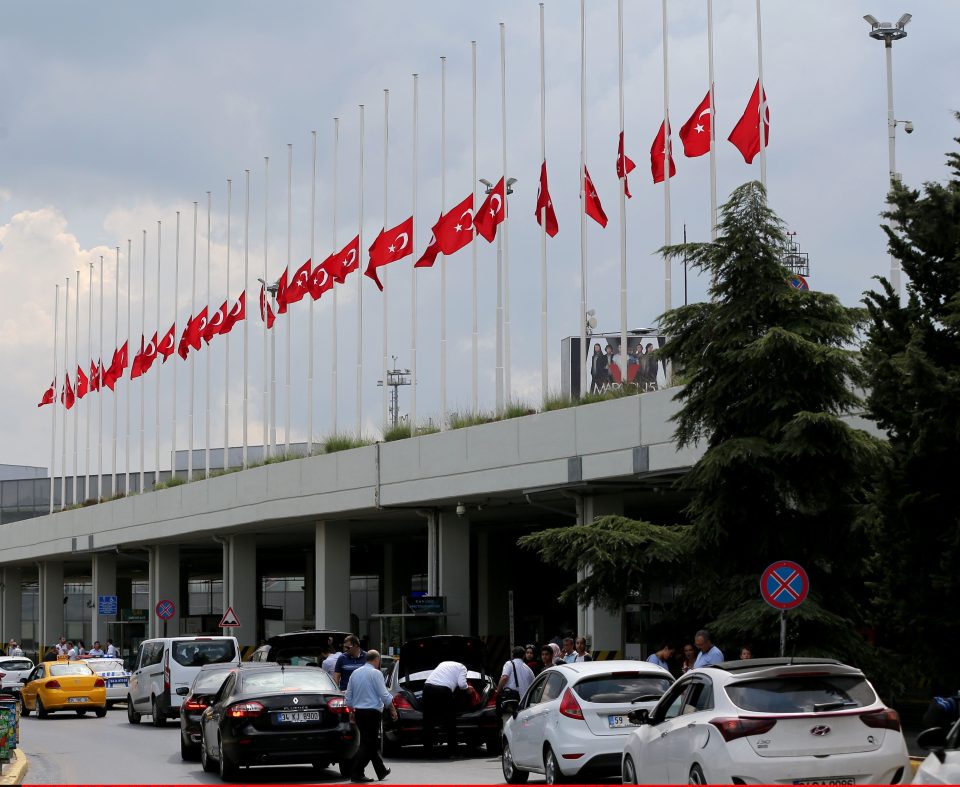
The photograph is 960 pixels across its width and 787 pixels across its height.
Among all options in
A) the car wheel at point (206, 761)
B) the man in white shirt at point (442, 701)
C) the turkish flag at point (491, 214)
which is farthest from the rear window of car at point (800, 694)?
the turkish flag at point (491, 214)

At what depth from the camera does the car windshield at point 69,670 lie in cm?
3678

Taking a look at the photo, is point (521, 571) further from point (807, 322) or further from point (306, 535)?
point (807, 322)

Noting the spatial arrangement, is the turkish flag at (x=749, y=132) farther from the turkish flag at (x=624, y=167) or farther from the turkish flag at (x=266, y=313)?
the turkish flag at (x=266, y=313)

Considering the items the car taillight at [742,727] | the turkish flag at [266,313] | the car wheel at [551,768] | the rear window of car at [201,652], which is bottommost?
the car wheel at [551,768]

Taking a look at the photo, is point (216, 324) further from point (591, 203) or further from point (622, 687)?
point (622, 687)

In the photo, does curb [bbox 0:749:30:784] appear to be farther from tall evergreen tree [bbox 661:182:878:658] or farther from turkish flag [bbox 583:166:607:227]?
turkish flag [bbox 583:166:607:227]

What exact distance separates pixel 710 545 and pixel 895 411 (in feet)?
14.8

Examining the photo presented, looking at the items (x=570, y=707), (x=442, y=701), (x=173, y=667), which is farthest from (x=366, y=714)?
(x=173, y=667)

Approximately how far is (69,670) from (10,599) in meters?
46.5

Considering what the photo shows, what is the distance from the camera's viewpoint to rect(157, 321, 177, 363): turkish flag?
51.8 meters

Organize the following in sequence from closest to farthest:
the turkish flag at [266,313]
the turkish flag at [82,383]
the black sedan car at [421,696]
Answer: the black sedan car at [421,696], the turkish flag at [266,313], the turkish flag at [82,383]

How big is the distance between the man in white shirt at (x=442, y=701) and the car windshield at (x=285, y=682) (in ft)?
9.36

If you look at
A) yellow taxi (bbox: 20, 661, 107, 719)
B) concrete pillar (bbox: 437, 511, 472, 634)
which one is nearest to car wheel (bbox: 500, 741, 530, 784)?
concrete pillar (bbox: 437, 511, 472, 634)

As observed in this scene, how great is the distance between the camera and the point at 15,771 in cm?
1969
